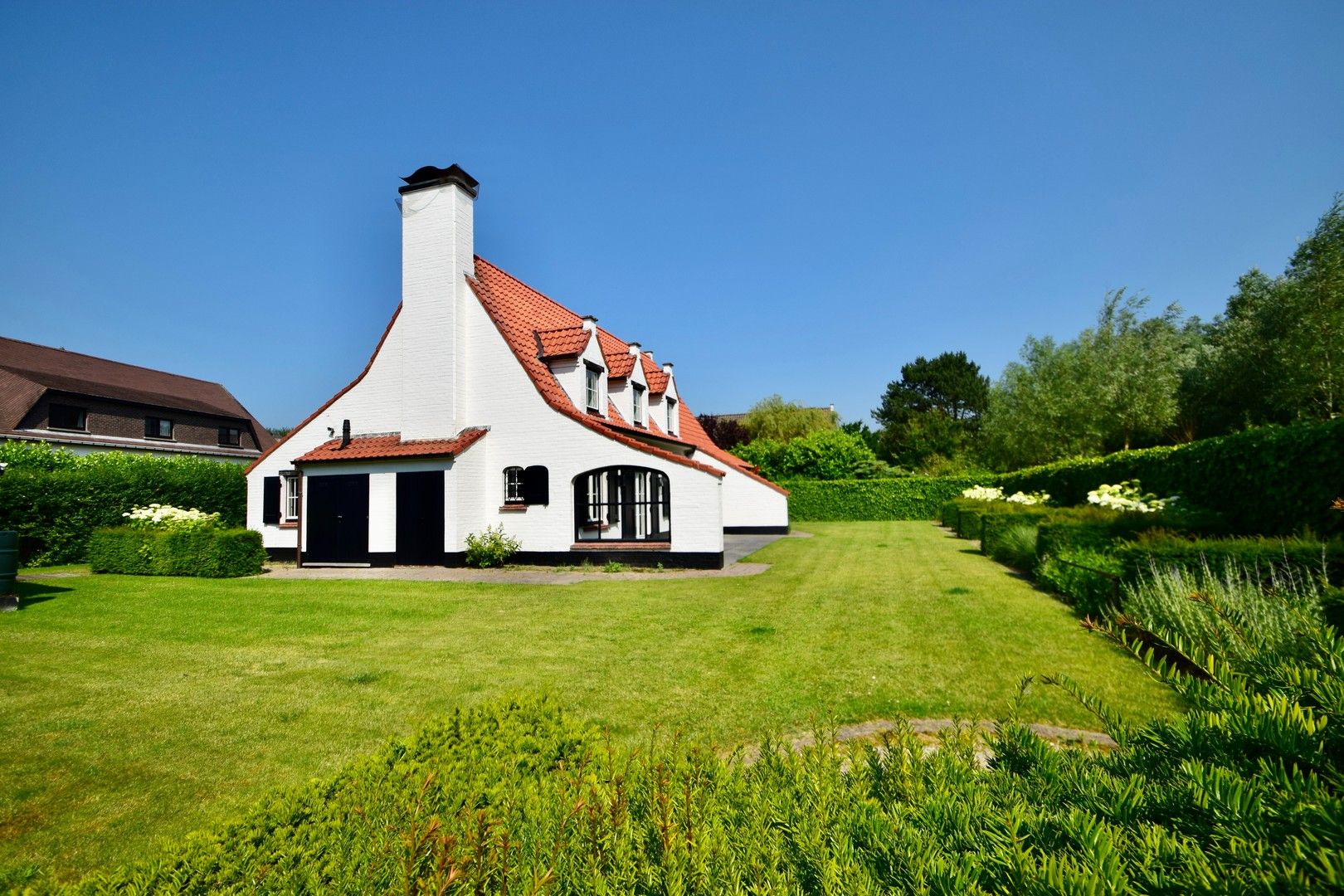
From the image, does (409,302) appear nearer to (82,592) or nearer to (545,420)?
(545,420)

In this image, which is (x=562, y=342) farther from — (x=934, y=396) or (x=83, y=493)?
(x=934, y=396)

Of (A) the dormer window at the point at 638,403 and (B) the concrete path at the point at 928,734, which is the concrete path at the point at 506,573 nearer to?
(A) the dormer window at the point at 638,403

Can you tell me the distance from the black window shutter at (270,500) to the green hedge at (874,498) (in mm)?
25811

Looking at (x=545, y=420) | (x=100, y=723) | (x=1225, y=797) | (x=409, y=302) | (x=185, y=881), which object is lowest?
(x=100, y=723)

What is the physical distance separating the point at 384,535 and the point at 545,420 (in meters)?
5.72

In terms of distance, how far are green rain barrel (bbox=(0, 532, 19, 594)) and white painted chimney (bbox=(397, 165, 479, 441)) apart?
851 cm

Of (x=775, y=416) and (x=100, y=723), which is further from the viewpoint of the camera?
(x=775, y=416)

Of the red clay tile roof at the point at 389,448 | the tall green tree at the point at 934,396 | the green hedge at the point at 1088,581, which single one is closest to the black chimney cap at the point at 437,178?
the red clay tile roof at the point at 389,448

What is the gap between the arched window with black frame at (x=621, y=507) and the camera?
62.0 ft

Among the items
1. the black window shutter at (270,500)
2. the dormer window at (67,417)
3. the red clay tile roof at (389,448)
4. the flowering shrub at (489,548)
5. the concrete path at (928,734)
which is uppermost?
the dormer window at (67,417)

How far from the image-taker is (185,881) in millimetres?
1981

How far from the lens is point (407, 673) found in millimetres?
6965

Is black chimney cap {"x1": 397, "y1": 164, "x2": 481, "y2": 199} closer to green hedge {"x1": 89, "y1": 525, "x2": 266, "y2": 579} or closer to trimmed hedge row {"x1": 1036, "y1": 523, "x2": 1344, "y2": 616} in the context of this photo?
green hedge {"x1": 89, "y1": 525, "x2": 266, "y2": 579}

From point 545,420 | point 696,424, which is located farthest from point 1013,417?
point 545,420
